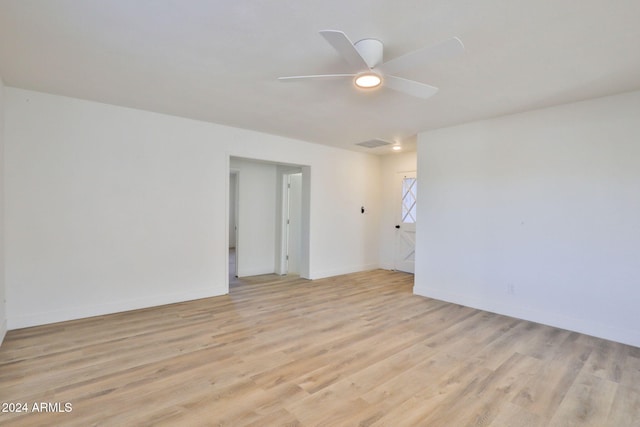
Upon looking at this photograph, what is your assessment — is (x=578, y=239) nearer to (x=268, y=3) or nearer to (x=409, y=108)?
(x=409, y=108)

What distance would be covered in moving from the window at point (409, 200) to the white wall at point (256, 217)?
281 cm

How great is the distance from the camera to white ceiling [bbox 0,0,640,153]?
1.88m

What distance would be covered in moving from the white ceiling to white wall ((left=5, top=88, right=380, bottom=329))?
1.20 ft

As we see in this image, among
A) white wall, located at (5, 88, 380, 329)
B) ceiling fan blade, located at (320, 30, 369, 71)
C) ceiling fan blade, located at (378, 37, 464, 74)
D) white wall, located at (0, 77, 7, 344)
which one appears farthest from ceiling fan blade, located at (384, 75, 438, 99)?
white wall, located at (0, 77, 7, 344)

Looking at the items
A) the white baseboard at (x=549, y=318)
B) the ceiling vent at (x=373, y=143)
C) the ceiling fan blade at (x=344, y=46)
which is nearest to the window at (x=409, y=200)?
the ceiling vent at (x=373, y=143)

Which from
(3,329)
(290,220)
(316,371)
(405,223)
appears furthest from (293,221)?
(3,329)

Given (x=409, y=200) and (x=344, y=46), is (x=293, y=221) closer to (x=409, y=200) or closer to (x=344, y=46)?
(x=409, y=200)

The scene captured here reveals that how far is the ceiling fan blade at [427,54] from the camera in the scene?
1801 millimetres

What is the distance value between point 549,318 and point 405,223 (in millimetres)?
3242

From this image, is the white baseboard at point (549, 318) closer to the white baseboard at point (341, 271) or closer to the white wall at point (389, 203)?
the white baseboard at point (341, 271)

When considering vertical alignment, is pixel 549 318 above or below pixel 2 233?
below

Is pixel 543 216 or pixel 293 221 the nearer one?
pixel 543 216

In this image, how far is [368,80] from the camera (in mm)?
2375

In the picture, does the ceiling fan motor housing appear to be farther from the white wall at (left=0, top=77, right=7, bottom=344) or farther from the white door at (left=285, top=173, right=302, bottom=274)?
the white door at (left=285, top=173, right=302, bottom=274)
